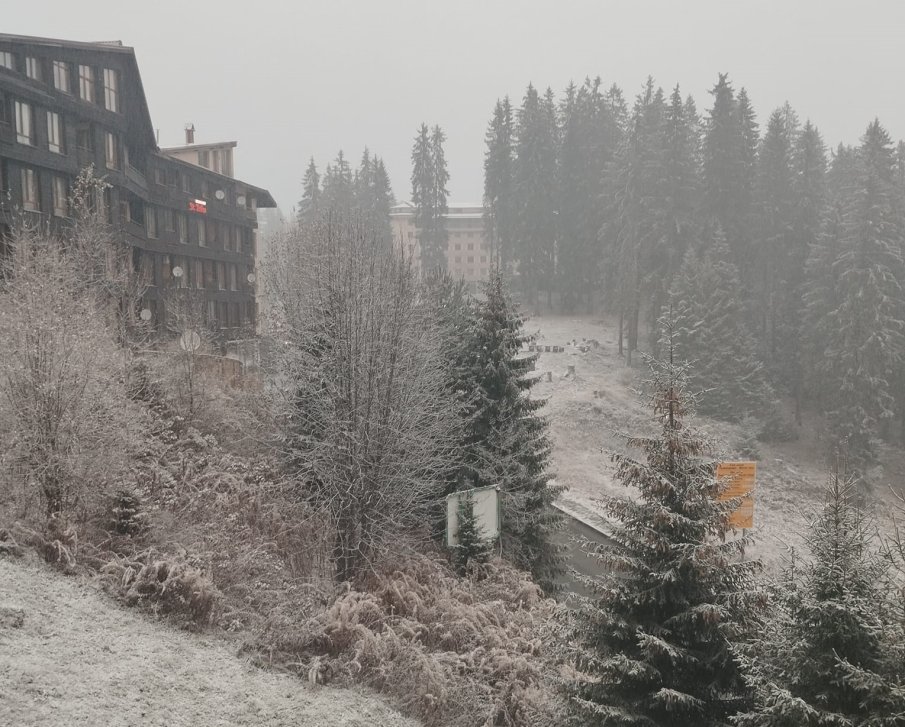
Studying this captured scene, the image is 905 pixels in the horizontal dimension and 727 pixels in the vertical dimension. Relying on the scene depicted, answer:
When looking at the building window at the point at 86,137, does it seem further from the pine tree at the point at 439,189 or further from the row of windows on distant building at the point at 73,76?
the pine tree at the point at 439,189

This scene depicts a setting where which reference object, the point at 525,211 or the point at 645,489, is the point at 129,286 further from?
the point at 525,211

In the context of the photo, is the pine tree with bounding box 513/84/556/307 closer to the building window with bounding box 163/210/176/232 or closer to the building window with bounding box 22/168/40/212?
the building window with bounding box 163/210/176/232

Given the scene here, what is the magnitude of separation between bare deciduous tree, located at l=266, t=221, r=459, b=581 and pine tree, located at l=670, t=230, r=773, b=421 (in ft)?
88.3

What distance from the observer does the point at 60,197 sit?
100 ft

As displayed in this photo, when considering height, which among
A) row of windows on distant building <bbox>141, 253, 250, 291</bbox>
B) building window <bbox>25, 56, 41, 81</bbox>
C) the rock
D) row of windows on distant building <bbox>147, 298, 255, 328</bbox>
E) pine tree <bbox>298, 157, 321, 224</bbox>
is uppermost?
pine tree <bbox>298, 157, 321, 224</bbox>

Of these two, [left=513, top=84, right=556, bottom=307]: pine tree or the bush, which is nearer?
the bush

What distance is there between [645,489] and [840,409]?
35780 mm

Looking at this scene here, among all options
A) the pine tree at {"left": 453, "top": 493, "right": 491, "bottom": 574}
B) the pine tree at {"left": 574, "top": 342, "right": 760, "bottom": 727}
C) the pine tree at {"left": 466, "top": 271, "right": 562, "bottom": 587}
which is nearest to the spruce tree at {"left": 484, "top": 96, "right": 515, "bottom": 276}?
the pine tree at {"left": 466, "top": 271, "right": 562, "bottom": 587}

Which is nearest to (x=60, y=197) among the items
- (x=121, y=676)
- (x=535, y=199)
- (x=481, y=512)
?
(x=481, y=512)

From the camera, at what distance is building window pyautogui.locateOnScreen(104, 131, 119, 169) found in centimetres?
3406

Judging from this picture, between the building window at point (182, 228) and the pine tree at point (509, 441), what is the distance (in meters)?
29.8

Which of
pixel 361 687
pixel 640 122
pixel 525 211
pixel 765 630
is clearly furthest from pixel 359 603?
→ pixel 525 211

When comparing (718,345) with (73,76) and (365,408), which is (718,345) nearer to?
(365,408)

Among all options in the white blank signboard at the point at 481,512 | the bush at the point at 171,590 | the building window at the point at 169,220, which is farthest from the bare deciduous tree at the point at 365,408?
the building window at the point at 169,220
